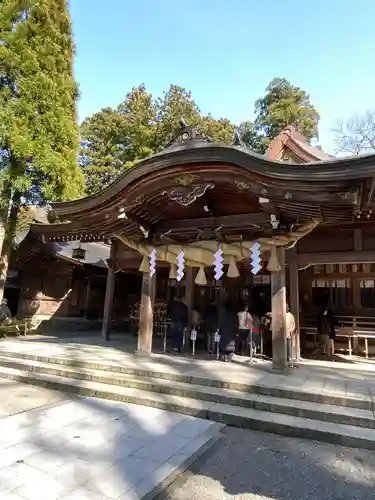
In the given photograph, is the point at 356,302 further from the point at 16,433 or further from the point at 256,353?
the point at 16,433

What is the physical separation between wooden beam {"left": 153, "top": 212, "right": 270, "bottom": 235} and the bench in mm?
6862

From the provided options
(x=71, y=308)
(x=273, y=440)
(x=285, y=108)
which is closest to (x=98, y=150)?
(x=71, y=308)

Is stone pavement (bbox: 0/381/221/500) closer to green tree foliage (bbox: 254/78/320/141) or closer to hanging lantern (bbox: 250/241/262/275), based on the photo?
hanging lantern (bbox: 250/241/262/275)

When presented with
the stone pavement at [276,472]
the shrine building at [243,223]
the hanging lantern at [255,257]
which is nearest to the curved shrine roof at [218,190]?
the shrine building at [243,223]

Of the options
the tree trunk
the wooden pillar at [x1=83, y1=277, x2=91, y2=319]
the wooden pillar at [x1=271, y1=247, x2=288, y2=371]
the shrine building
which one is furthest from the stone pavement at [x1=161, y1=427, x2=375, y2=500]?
the wooden pillar at [x1=83, y1=277, x2=91, y2=319]

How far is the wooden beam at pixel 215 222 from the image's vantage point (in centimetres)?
655

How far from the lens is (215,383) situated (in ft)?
17.5

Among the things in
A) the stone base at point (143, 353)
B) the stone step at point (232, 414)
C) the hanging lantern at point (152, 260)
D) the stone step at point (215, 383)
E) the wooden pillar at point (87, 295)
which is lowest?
the stone step at point (232, 414)

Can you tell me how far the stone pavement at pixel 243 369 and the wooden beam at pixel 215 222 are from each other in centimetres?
299

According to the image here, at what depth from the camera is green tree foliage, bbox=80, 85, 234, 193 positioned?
20.3m

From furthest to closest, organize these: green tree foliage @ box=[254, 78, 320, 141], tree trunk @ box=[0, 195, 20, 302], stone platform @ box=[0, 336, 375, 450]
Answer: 1. green tree foliage @ box=[254, 78, 320, 141]
2. tree trunk @ box=[0, 195, 20, 302]
3. stone platform @ box=[0, 336, 375, 450]

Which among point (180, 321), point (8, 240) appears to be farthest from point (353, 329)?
point (8, 240)

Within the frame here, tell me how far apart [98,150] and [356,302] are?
730 inches

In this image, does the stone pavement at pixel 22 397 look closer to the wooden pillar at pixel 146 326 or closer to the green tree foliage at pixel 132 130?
the wooden pillar at pixel 146 326
